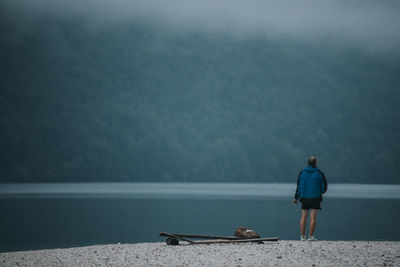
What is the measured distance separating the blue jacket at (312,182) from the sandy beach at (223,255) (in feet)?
4.11

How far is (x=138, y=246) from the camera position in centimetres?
1382

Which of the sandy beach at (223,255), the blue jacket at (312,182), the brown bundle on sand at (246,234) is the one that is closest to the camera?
the sandy beach at (223,255)

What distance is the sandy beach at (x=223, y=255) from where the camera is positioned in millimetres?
10859

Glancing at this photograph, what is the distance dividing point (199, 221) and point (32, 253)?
82.9ft

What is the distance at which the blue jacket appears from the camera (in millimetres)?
13664

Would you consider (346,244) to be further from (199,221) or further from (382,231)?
(199,221)

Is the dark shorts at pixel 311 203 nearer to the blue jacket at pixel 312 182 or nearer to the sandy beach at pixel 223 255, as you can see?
the blue jacket at pixel 312 182

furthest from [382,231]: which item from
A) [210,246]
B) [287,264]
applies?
[287,264]

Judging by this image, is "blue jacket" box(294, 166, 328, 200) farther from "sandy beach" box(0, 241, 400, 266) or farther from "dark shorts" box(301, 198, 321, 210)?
"sandy beach" box(0, 241, 400, 266)

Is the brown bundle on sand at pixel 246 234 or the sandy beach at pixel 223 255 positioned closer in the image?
the sandy beach at pixel 223 255

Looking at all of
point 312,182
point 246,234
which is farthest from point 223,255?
point 312,182

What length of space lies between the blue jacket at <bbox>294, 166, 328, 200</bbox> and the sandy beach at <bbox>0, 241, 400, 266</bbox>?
1.25m

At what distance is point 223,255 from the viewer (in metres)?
11.7

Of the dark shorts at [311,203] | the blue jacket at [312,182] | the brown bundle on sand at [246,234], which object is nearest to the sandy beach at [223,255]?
the brown bundle on sand at [246,234]
